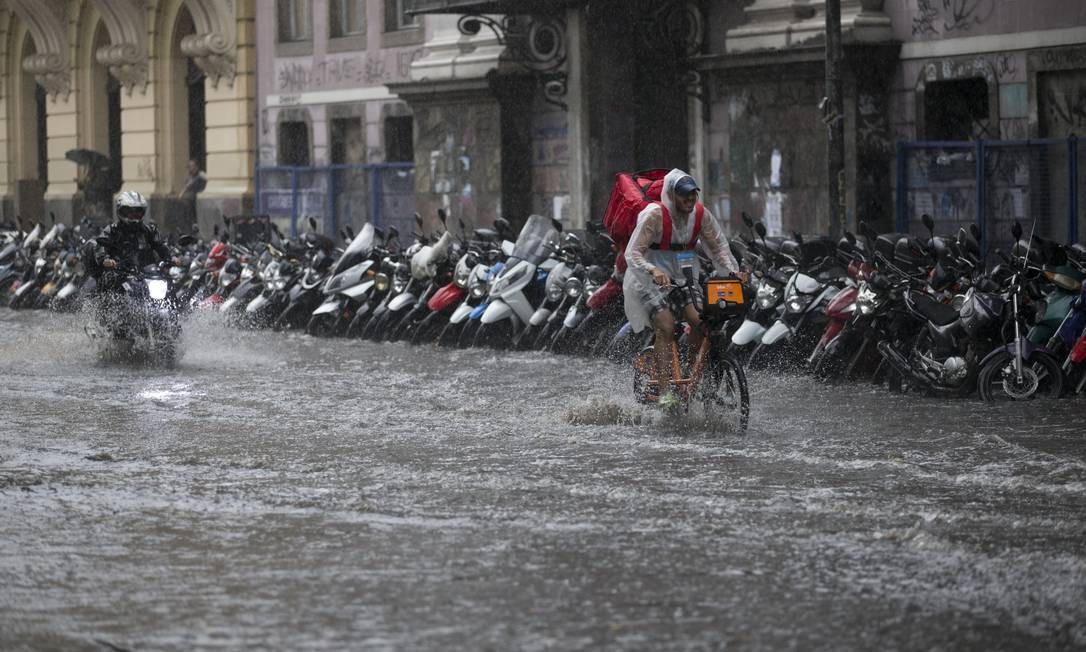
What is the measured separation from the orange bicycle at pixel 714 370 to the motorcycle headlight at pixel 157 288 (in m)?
5.83

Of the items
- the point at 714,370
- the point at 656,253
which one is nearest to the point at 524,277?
the point at 656,253

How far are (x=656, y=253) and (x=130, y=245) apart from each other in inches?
232

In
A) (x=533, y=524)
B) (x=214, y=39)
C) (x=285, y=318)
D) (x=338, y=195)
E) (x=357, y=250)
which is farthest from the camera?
(x=214, y=39)

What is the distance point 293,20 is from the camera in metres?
32.4

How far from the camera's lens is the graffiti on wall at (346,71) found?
97.1ft

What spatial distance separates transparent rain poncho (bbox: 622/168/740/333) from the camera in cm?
1159

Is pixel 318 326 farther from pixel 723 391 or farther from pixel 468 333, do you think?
pixel 723 391

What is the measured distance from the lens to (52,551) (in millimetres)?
7445

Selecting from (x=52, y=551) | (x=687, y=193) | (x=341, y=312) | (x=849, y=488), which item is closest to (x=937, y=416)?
(x=687, y=193)

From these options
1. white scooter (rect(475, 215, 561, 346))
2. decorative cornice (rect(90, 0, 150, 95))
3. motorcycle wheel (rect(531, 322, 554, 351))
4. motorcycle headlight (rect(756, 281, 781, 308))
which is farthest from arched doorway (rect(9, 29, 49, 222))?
motorcycle headlight (rect(756, 281, 781, 308))

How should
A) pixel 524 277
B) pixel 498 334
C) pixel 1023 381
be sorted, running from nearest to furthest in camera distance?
pixel 1023 381 → pixel 524 277 → pixel 498 334

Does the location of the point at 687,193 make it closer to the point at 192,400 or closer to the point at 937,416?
the point at 937,416

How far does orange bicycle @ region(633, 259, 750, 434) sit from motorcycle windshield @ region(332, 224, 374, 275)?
27.6ft

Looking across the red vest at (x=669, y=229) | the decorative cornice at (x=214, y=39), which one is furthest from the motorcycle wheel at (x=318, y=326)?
the decorative cornice at (x=214, y=39)
